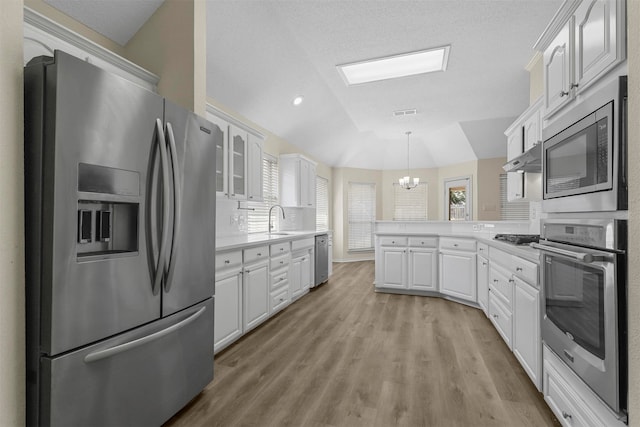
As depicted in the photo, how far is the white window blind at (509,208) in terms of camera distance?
274 inches

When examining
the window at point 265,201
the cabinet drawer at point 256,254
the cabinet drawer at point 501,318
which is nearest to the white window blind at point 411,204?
the window at point 265,201

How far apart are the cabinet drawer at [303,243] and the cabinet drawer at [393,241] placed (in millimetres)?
1070

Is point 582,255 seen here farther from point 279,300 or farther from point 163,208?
point 279,300

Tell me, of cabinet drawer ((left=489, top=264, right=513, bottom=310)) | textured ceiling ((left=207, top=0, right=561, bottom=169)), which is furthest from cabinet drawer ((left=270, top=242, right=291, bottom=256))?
cabinet drawer ((left=489, top=264, right=513, bottom=310))

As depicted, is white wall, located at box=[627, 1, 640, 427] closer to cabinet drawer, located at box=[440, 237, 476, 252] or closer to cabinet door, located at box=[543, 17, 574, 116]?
cabinet door, located at box=[543, 17, 574, 116]

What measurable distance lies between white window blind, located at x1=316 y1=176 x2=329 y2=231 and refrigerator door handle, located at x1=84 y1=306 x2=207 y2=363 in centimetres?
557

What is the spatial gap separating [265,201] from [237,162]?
4.94 ft

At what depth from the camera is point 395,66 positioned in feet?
14.5

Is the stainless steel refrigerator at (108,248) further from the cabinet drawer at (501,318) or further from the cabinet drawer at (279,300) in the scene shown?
the cabinet drawer at (501,318)

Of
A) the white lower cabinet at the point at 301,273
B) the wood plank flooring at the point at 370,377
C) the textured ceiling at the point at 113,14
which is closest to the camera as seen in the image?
the wood plank flooring at the point at 370,377

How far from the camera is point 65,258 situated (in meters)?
1.22

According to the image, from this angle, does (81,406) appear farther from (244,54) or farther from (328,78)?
(328,78)

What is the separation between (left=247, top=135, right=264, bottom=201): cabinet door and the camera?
3.87m

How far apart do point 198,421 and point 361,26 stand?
12.1ft
